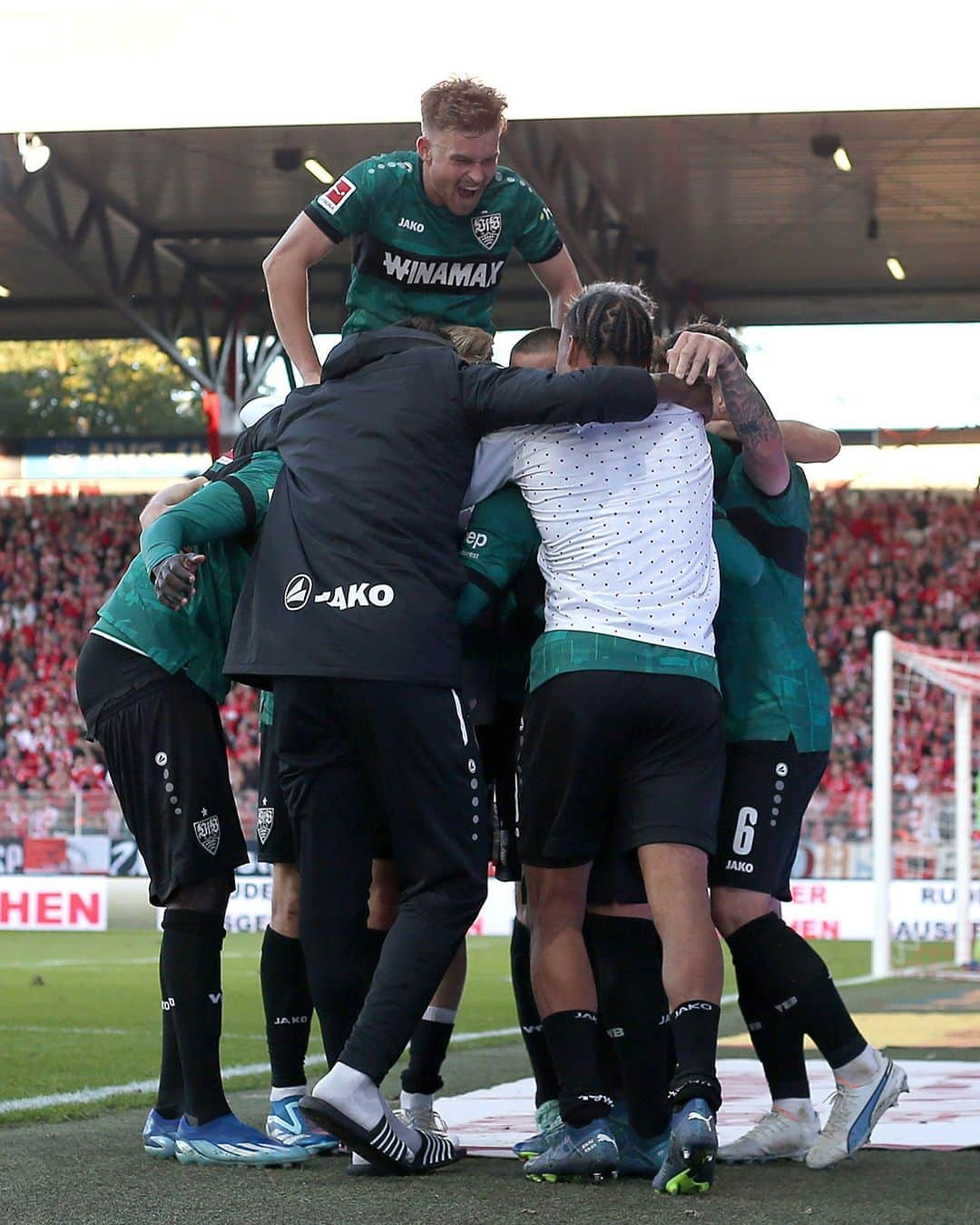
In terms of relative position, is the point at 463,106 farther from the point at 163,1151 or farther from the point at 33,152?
the point at 33,152

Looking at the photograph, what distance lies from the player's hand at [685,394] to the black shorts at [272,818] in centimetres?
127

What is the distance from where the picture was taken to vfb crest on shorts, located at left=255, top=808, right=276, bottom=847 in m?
4.53

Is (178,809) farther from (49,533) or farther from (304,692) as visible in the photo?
(49,533)

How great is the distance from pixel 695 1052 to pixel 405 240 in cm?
226

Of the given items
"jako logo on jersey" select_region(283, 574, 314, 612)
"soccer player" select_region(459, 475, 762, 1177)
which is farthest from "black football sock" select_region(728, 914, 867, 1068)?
"jako logo on jersey" select_region(283, 574, 314, 612)

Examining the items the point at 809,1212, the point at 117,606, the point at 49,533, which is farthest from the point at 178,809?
the point at 49,533

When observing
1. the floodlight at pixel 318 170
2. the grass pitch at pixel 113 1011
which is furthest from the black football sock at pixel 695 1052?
the floodlight at pixel 318 170

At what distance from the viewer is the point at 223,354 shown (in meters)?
26.0

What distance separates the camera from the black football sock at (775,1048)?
13.9 ft

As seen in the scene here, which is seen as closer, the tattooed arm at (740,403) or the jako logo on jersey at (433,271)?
the tattooed arm at (740,403)

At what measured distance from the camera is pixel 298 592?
3.88 metres

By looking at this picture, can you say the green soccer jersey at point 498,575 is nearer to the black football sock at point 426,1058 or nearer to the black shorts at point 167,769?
the black shorts at point 167,769

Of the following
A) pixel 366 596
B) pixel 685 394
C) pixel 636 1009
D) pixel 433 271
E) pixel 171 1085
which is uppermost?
pixel 433 271

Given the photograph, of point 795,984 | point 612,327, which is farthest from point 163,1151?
point 612,327
